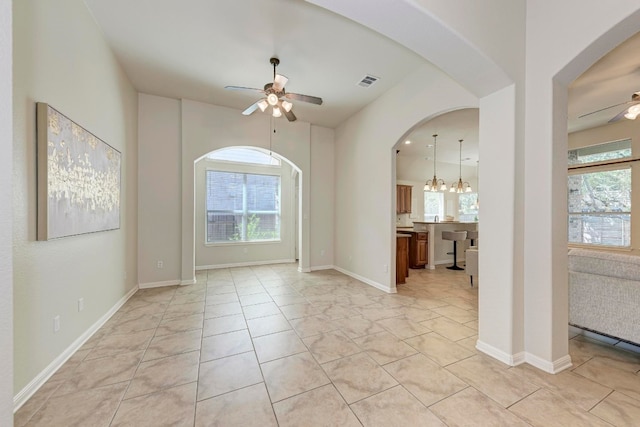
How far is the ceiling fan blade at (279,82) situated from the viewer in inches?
121

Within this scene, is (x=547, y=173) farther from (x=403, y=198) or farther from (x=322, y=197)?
(x=403, y=198)

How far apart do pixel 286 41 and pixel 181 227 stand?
3.59m

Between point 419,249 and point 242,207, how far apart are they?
180 inches

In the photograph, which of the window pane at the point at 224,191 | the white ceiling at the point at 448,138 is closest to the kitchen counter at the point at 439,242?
the white ceiling at the point at 448,138

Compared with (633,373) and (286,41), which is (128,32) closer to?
(286,41)

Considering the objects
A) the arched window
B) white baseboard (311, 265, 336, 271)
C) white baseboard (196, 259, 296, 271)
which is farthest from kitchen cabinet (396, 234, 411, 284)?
the arched window

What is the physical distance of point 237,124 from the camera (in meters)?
5.04

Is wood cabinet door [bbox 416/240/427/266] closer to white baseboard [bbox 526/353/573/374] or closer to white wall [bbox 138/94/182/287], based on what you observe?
white baseboard [bbox 526/353/573/374]

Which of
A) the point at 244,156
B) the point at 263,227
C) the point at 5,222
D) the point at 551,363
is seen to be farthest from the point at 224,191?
the point at 551,363

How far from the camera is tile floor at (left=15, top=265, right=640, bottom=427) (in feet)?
5.35

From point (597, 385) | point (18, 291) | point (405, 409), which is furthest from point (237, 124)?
point (597, 385)

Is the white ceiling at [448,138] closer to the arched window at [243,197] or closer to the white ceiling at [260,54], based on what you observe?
the white ceiling at [260,54]

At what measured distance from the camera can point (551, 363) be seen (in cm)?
209

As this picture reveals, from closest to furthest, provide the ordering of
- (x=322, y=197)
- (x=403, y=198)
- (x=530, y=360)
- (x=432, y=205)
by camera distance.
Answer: (x=530, y=360)
(x=322, y=197)
(x=403, y=198)
(x=432, y=205)
